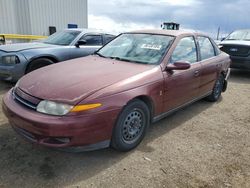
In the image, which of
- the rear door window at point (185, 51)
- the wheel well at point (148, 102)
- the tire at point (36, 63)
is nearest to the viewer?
the wheel well at point (148, 102)

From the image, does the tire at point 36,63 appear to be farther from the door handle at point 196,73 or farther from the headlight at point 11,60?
the door handle at point 196,73

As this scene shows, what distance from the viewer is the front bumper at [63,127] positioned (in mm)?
2578

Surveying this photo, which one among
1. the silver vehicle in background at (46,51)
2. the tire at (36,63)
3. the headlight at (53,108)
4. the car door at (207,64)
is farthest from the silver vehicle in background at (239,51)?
the headlight at (53,108)

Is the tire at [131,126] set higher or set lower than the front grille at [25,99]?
lower

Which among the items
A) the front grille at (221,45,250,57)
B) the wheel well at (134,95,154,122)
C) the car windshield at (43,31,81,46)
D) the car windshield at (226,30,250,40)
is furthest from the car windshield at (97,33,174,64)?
the car windshield at (226,30,250,40)

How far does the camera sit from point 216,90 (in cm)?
550

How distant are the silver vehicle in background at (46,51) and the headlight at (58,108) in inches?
126

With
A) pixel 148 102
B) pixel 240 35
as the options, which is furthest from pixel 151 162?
pixel 240 35

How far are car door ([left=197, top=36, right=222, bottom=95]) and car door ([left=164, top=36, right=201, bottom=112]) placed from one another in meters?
0.22

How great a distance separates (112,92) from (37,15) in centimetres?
1234

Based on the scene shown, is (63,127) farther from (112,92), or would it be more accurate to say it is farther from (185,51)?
(185,51)

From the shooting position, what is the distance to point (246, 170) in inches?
120

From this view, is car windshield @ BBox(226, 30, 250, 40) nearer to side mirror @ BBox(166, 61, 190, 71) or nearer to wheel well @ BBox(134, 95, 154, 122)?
side mirror @ BBox(166, 61, 190, 71)

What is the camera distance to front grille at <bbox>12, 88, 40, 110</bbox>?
278cm
